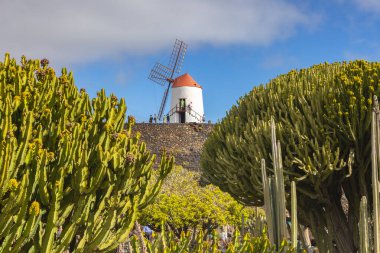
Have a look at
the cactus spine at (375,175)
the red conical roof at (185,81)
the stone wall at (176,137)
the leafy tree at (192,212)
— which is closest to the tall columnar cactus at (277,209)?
the cactus spine at (375,175)

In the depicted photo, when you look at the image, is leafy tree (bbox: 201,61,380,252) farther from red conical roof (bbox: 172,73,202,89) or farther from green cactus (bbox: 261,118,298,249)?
red conical roof (bbox: 172,73,202,89)

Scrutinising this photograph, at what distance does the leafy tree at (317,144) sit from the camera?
30.9ft

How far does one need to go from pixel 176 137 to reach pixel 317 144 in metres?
29.2

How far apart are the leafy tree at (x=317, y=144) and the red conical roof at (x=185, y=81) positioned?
119ft

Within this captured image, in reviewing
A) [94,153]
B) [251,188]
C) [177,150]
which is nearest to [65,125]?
[94,153]

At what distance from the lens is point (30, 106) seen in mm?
6125

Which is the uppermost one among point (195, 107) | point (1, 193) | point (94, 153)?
point (195, 107)

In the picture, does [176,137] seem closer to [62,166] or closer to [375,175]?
[375,175]

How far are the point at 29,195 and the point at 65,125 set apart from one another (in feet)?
3.57

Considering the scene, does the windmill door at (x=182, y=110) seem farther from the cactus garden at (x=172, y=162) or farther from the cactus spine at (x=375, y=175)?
the cactus spine at (x=375, y=175)

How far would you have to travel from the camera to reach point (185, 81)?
47.5 m

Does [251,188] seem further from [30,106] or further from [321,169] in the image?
[30,106]

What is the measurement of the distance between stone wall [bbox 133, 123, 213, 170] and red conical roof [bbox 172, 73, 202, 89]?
9.05 m

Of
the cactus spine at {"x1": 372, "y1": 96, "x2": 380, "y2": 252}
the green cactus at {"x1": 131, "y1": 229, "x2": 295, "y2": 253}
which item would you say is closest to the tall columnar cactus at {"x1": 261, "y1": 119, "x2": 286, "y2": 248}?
the green cactus at {"x1": 131, "y1": 229, "x2": 295, "y2": 253}
